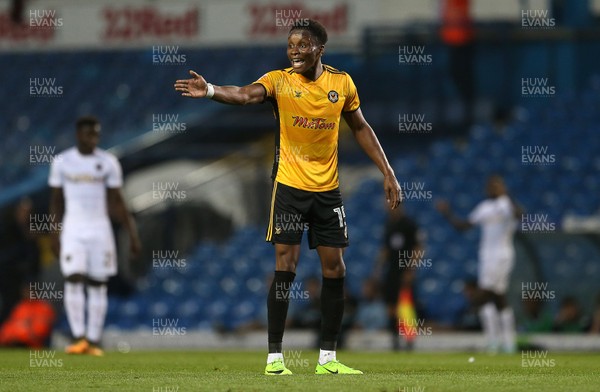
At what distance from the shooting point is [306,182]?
29.5ft

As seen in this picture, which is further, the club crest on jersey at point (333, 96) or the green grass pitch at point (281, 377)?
the club crest on jersey at point (333, 96)

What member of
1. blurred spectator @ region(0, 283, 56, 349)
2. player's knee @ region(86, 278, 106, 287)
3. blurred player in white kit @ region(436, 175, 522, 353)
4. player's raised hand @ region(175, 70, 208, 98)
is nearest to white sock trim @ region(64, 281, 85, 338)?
player's knee @ region(86, 278, 106, 287)

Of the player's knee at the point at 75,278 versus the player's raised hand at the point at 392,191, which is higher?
the player's raised hand at the point at 392,191

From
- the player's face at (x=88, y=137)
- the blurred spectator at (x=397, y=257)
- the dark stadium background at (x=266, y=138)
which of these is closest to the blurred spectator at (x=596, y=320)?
the dark stadium background at (x=266, y=138)

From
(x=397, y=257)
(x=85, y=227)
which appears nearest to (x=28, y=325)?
(x=85, y=227)

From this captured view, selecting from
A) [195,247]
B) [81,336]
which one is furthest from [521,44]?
[81,336]

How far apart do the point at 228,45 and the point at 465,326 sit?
12.1 m

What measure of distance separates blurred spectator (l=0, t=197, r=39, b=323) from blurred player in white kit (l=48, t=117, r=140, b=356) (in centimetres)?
539

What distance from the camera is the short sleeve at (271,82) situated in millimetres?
8852

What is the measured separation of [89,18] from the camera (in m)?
29.6

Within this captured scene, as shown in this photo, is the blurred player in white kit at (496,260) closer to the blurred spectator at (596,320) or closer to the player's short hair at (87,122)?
the blurred spectator at (596,320)

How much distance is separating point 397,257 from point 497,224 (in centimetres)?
144

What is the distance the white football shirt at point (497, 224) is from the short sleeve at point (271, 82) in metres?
7.54

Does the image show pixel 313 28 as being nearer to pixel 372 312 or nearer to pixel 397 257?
pixel 397 257
